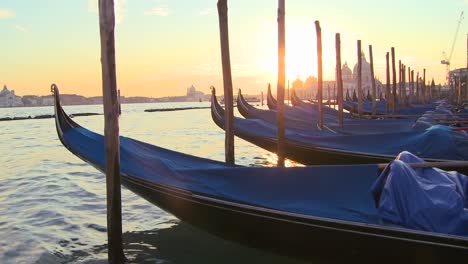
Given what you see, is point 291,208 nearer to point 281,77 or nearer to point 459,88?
point 281,77

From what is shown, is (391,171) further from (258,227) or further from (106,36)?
(106,36)

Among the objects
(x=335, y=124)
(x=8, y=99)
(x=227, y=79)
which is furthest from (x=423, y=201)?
(x=8, y=99)

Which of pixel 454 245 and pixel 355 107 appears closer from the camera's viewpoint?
pixel 454 245

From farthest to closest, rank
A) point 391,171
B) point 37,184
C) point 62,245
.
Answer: point 37,184 < point 62,245 < point 391,171

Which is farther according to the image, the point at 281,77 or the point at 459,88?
the point at 459,88

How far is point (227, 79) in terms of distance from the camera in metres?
6.75

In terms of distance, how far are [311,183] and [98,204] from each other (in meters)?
4.39

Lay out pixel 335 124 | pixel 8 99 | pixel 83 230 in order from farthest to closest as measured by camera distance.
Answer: pixel 8 99 < pixel 335 124 < pixel 83 230

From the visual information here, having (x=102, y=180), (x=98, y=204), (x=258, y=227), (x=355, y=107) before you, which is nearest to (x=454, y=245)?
(x=258, y=227)

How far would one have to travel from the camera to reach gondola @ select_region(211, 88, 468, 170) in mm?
6094

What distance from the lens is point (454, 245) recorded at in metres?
3.09

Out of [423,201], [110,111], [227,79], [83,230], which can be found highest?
[227,79]

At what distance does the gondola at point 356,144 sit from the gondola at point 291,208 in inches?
101

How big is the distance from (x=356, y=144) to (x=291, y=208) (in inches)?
143
